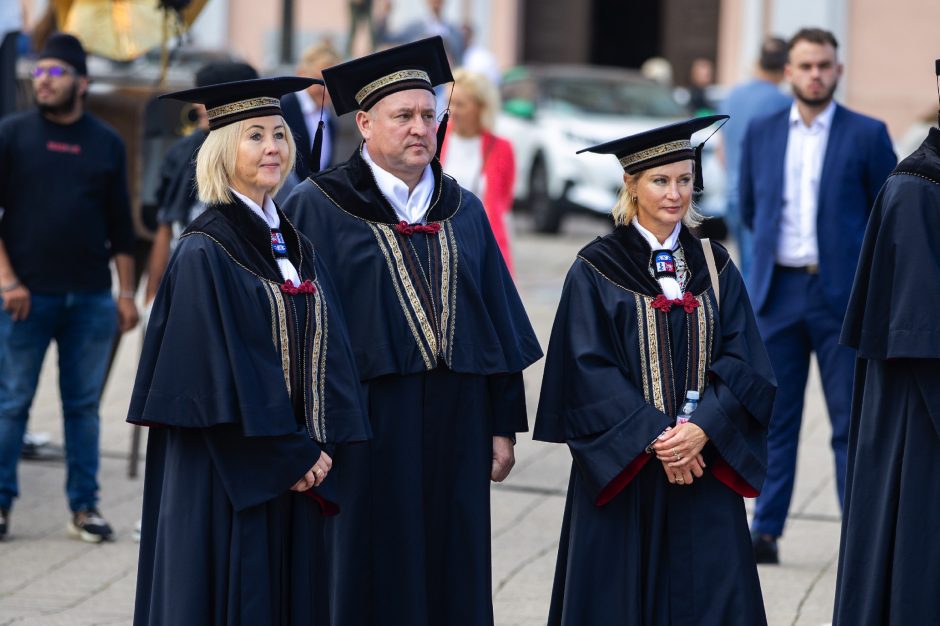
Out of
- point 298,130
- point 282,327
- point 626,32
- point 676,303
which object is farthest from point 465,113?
point 626,32

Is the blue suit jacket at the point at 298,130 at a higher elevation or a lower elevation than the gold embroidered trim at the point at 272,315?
higher

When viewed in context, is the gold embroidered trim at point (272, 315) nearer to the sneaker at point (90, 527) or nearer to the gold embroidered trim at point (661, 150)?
the gold embroidered trim at point (661, 150)

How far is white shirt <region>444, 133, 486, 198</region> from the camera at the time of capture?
8.89m

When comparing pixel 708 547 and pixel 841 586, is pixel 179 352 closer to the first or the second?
pixel 708 547

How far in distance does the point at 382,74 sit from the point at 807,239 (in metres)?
2.47

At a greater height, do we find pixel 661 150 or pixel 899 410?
pixel 661 150

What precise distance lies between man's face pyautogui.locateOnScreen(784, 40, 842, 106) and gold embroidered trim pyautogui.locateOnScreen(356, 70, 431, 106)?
2329mm

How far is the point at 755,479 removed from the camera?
5.20 m

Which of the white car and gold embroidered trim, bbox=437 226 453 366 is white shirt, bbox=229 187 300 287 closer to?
gold embroidered trim, bbox=437 226 453 366

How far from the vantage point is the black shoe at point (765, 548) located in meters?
7.09

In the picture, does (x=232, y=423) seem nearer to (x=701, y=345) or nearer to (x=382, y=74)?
(x=382, y=74)

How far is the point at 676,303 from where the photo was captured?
5172mm

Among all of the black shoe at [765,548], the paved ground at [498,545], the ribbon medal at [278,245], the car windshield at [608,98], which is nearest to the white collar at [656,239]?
the ribbon medal at [278,245]

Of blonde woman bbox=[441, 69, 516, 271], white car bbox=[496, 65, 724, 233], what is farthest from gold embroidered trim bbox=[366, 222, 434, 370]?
white car bbox=[496, 65, 724, 233]
